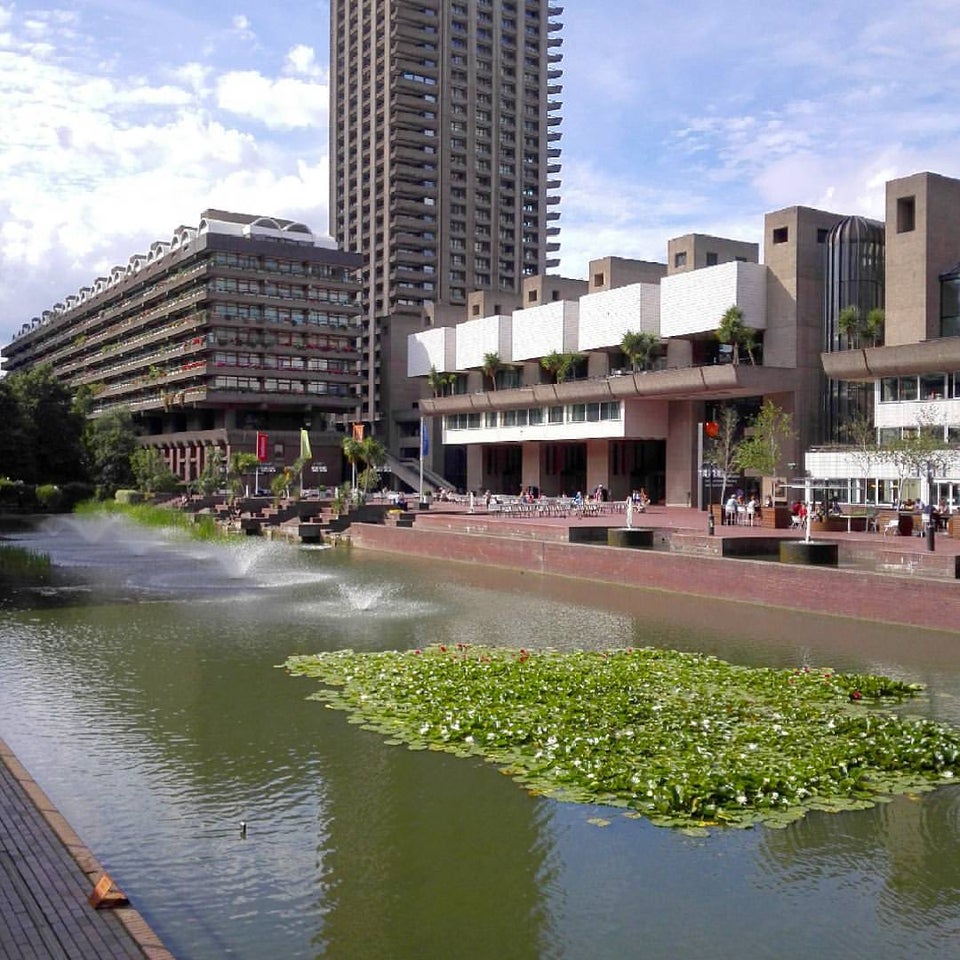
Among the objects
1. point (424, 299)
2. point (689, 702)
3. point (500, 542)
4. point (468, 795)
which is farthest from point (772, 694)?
point (424, 299)

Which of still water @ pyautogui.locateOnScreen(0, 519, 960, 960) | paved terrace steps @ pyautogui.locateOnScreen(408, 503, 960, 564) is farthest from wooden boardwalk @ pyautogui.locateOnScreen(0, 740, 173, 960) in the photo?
paved terrace steps @ pyautogui.locateOnScreen(408, 503, 960, 564)

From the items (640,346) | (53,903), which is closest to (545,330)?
(640,346)

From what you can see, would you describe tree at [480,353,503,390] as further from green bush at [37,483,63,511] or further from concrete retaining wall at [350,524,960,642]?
concrete retaining wall at [350,524,960,642]

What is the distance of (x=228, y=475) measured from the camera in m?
69.2

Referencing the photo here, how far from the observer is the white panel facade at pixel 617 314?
70.6m

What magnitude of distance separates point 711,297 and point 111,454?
53432 mm

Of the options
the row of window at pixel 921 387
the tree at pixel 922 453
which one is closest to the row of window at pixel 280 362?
the row of window at pixel 921 387

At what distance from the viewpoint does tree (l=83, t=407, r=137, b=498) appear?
9144cm

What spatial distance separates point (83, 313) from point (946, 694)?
132940 mm

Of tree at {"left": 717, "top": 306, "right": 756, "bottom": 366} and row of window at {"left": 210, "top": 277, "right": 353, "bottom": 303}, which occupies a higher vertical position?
row of window at {"left": 210, "top": 277, "right": 353, "bottom": 303}

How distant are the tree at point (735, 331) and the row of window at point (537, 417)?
10.4 metres

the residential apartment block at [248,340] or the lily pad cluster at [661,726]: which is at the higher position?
the residential apartment block at [248,340]

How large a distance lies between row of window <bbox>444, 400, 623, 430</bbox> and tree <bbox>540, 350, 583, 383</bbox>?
2.57m

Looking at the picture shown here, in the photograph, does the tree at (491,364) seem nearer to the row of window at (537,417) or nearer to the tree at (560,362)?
the row of window at (537,417)
